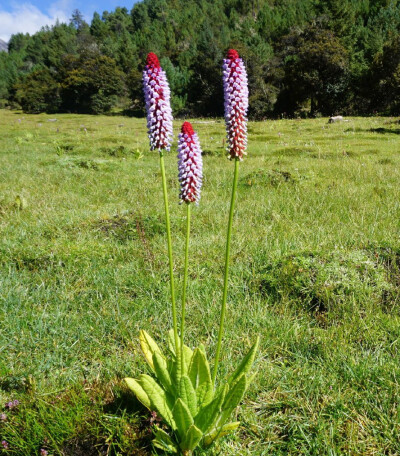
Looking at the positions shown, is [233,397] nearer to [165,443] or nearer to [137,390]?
[165,443]

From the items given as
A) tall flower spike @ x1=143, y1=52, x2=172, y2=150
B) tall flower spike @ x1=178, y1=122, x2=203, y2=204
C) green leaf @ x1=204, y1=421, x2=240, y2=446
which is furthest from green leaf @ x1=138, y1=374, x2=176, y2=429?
tall flower spike @ x1=143, y1=52, x2=172, y2=150

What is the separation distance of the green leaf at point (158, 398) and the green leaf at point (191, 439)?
13cm

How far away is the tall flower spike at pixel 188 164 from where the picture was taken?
205cm

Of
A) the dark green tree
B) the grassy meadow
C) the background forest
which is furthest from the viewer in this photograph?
the background forest

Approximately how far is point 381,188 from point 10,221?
8.13 m

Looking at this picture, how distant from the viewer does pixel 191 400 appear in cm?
221

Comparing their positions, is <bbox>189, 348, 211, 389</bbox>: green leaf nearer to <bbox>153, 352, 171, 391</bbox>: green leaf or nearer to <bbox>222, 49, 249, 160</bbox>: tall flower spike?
<bbox>153, 352, 171, 391</bbox>: green leaf

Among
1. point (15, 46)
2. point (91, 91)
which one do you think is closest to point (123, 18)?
point (15, 46)

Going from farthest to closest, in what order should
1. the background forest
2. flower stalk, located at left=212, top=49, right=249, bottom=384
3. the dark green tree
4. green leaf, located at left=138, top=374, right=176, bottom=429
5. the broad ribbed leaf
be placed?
the background forest, the dark green tree, the broad ribbed leaf, green leaf, located at left=138, top=374, right=176, bottom=429, flower stalk, located at left=212, top=49, right=249, bottom=384

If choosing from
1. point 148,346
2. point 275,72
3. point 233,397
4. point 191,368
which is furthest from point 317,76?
point 233,397

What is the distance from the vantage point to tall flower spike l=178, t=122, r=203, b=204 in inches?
80.8

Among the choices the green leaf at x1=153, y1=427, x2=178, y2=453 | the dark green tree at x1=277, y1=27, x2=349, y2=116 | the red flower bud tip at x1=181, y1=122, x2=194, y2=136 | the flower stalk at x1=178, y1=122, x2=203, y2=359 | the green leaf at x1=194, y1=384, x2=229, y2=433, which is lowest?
the green leaf at x1=153, y1=427, x2=178, y2=453

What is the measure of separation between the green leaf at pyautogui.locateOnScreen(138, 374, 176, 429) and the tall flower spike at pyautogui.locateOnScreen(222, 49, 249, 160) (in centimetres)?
152

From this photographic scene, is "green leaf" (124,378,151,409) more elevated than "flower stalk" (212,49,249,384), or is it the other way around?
"flower stalk" (212,49,249,384)
